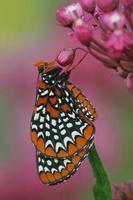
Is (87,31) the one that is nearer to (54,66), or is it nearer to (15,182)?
(54,66)

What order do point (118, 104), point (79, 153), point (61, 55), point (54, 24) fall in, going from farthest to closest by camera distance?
point (54, 24) → point (118, 104) → point (79, 153) → point (61, 55)

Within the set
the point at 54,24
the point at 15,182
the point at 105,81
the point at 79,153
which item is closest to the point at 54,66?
the point at 79,153

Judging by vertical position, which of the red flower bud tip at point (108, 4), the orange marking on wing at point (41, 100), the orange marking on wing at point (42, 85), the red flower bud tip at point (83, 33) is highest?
the orange marking on wing at point (42, 85)

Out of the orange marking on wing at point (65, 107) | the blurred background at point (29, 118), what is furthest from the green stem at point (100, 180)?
the blurred background at point (29, 118)

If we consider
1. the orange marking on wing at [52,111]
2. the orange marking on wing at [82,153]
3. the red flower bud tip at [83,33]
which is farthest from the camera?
the orange marking on wing at [52,111]

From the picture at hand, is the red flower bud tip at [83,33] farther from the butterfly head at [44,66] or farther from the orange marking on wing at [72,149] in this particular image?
the orange marking on wing at [72,149]

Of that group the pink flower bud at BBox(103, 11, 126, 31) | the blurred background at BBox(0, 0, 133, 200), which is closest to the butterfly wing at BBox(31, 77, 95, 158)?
the pink flower bud at BBox(103, 11, 126, 31)
